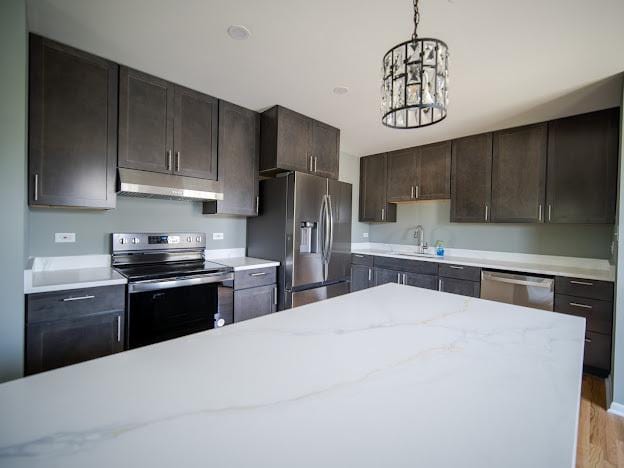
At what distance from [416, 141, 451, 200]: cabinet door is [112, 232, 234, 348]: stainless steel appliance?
2.69m

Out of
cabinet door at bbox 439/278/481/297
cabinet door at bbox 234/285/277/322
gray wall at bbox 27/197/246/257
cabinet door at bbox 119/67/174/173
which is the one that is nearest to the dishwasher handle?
cabinet door at bbox 439/278/481/297

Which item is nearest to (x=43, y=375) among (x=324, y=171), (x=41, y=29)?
(x=41, y=29)

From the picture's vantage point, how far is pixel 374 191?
4.44 m

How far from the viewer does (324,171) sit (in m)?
3.31

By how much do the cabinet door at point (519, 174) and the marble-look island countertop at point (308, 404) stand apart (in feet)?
8.27

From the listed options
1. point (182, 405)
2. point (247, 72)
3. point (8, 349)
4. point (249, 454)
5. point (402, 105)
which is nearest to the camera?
point (249, 454)

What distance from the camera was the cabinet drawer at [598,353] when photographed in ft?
7.94

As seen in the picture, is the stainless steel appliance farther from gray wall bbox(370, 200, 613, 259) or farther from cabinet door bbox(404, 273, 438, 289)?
gray wall bbox(370, 200, 613, 259)

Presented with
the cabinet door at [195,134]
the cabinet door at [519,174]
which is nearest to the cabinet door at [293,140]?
the cabinet door at [195,134]

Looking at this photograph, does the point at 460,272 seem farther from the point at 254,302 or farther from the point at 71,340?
the point at 71,340

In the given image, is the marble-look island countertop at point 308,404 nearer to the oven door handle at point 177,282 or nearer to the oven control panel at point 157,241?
the oven door handle at point 177,282

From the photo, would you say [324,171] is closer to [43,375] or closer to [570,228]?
[570,228]

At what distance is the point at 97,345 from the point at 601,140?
14.2 feet

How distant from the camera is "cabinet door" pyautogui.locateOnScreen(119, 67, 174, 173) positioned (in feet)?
7.19
